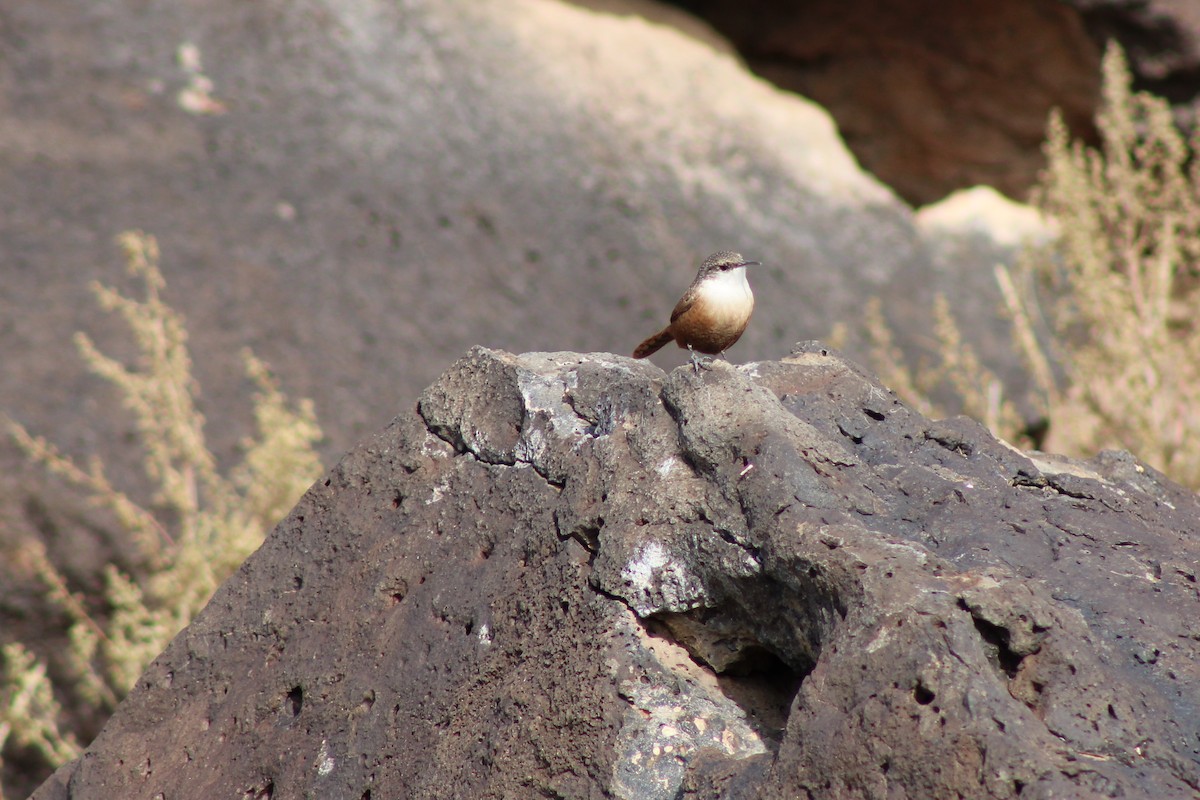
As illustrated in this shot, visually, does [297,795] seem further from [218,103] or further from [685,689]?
[218,103]

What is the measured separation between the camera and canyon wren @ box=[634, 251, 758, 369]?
3982mm

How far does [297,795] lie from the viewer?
9.37 ft

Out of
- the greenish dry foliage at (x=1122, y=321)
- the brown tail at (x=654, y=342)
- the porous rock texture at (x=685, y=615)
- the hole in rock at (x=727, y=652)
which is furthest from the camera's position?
the greenish dry foliage at (x=1122, y=321)

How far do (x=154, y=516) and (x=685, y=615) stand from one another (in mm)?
4072

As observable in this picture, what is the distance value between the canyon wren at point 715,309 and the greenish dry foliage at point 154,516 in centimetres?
205

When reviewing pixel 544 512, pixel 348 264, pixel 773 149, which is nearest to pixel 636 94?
pixel 773 149

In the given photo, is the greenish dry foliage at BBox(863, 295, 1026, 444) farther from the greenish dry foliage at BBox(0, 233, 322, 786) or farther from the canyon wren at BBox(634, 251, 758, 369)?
the greenish dry foliage at BBox(0, 233, 322, 786)

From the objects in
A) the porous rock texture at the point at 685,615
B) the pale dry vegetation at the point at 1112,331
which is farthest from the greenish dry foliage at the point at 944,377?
the porous rock texture at the point at 685,615

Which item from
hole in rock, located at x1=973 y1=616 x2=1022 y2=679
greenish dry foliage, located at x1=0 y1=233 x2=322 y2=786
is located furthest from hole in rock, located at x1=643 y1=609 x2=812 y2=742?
greenish dry foliage, located at x1=0 y1=233 x2=322 y2=786

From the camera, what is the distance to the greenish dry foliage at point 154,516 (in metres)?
5.27

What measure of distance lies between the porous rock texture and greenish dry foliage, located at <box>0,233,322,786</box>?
78.2 inches

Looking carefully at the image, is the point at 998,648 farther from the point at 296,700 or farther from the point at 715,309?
the point at 715,309

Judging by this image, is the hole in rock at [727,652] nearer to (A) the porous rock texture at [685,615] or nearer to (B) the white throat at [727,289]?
(A) the porous rock texture at [685,615]

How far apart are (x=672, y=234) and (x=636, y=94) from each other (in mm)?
1107
